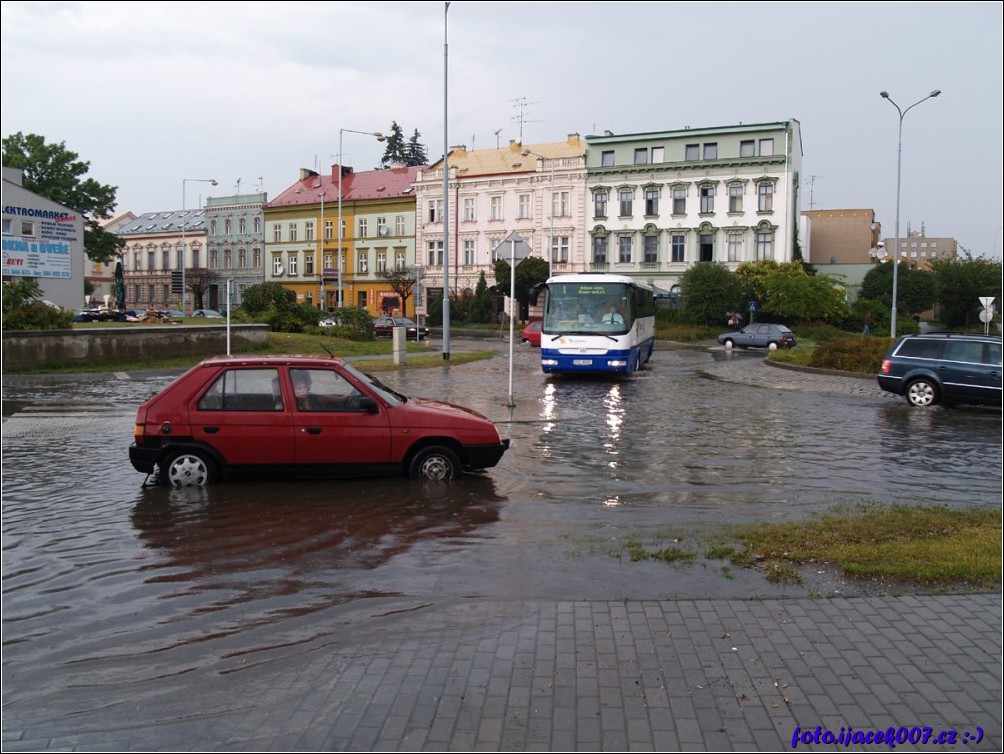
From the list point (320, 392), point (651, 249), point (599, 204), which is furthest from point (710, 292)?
point (320, 392)

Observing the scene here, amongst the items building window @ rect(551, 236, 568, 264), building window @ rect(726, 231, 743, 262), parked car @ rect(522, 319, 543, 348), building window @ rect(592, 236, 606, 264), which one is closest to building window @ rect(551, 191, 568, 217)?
building window @ rect(551, 236, 568, 264)

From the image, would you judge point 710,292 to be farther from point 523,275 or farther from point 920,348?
point 920,348

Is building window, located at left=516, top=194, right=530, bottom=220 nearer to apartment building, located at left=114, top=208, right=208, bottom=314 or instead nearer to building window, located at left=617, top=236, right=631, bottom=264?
building window, located at left=617, top=236, right=631, bottom=264

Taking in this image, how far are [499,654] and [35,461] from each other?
9.72m

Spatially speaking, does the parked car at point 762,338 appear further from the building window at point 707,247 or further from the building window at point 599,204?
the building window at point 599,204

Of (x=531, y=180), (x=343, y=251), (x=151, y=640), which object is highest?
(x=531, y=180)

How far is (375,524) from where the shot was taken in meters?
8.60

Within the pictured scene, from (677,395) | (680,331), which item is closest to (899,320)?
(680,331)

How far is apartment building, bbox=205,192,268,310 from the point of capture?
88.9 metres

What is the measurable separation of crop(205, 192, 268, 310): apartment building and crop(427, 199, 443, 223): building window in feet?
65.0

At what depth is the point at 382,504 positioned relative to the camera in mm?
9422

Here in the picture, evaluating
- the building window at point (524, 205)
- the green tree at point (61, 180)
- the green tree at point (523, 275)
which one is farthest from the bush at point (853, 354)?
the green tree at point (61, 180)

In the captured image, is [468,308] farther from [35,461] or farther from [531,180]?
[35,461]

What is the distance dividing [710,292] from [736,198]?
881cm
